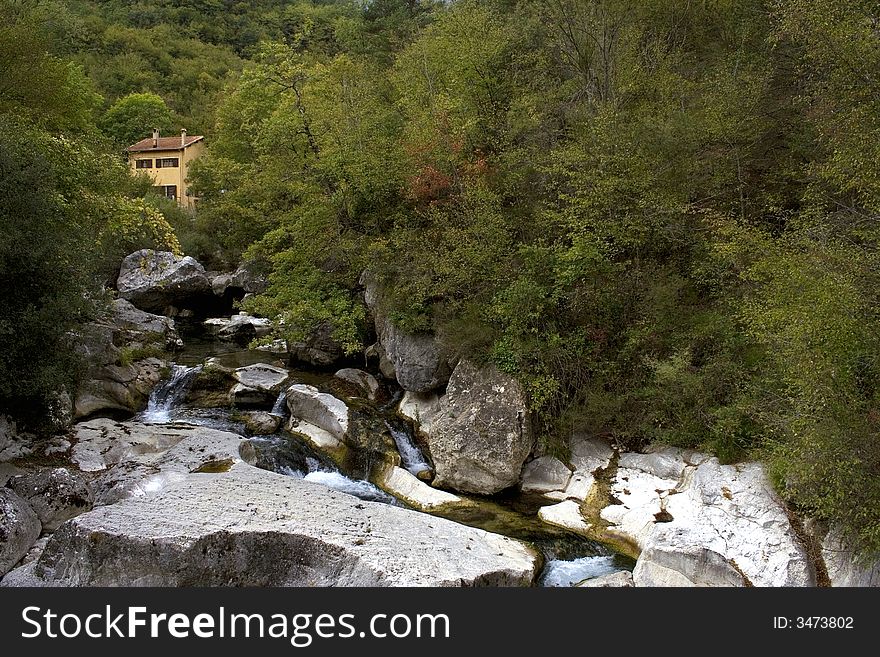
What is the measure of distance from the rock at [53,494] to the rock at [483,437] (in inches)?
279

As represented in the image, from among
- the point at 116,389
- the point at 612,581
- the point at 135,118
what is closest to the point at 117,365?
the point at 116,389

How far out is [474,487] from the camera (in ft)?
45.1

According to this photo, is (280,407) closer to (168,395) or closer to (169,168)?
(168,395)

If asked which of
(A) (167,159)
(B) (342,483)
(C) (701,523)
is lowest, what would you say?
(B) (342,483)

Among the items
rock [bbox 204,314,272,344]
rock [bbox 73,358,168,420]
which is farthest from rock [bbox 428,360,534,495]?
rock [bbox 204,314,272,344]

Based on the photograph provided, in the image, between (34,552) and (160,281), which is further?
(160,281)

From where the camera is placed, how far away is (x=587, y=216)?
15266mm

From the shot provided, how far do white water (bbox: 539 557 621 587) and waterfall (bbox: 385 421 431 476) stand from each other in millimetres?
4714

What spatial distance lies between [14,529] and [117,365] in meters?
8.65

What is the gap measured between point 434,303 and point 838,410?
33.0 feet

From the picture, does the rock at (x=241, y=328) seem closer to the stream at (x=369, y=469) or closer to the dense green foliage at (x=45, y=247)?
the stream at (x=369, y=469)

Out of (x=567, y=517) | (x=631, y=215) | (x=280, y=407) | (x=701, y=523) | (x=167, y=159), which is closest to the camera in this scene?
(x=701, y=523)

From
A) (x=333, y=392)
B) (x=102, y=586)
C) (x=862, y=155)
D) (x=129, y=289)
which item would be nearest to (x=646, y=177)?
(x=862, y=155)

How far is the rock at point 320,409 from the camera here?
15648 millimetres
